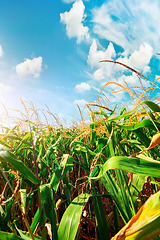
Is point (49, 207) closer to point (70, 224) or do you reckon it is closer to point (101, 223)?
point (70, 224)

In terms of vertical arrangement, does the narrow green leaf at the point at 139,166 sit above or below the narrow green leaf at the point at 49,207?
above

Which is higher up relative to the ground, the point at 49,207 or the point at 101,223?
the point at 49,207

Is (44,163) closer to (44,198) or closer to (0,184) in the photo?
(44,198)

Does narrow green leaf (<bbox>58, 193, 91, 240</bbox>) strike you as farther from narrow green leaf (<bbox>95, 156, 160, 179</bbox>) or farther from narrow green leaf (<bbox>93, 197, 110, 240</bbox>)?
narrow green leaf (<bbox>95, 156, 160, 179</bbox>)

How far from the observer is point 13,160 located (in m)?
0.42

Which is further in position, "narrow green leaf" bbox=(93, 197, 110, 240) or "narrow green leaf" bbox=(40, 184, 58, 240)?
"narrow green leaf" bbox=(93, 197, 110, 240)

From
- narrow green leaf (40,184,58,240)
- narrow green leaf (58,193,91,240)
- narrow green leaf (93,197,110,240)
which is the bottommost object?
narrow green leaf (93,197,110,240)

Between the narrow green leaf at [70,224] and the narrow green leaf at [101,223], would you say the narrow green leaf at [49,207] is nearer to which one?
the narrow green leaf at [70,224]

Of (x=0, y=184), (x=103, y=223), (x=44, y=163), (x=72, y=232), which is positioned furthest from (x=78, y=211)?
(x=0, y=184)

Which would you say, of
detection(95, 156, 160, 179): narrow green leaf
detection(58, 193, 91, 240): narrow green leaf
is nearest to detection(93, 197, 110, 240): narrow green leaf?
detection(58, 193, 91, 240): narrow green leaf

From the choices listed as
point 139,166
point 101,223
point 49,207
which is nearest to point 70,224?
point 49,207

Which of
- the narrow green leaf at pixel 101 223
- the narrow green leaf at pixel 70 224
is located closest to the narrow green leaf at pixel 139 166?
the narrow green leaf at pixel 70 224

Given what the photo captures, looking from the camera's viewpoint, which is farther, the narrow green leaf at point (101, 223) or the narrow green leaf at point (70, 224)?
the narrow green leaf at point (101, 223)

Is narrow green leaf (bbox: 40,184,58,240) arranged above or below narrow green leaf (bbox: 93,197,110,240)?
above
